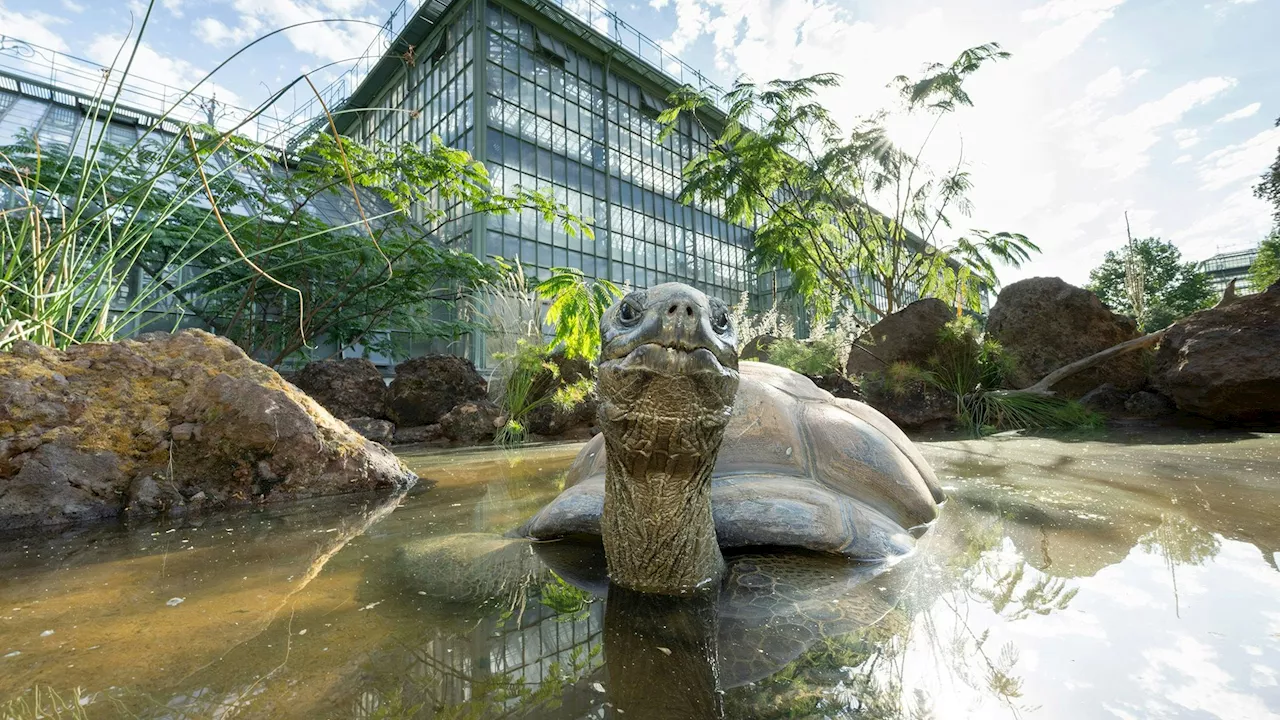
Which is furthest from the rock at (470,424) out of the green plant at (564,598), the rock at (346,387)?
the green plant at (564,598)

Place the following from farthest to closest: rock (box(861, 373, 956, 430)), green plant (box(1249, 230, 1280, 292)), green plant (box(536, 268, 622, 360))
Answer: green plant (box(1249, 230, 1280, 292))
rock (box(861, 373, 956, 430))
green plant (box(536, 268, 622, 360))

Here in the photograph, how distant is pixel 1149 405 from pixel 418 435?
8.22 meters

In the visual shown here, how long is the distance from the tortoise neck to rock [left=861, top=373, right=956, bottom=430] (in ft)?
19.6

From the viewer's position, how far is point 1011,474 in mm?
3109

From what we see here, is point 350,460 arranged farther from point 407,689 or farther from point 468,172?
point 468,172

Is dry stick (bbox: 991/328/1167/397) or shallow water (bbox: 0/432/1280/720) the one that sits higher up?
dry stick (bbox: 991/328/1167/397)

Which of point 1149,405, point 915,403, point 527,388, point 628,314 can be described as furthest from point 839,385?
point 628,314

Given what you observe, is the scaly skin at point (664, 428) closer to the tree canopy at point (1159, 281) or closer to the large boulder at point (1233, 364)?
the large boulder at point (1233, 364)

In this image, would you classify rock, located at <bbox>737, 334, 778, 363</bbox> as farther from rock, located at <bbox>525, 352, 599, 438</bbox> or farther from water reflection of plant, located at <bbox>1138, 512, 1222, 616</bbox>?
water reflection of plant, located at <bbox>1138, 512, 1222, 616</bbox>

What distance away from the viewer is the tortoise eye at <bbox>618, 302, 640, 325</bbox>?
1.24 m

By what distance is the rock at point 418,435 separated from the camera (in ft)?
21.1

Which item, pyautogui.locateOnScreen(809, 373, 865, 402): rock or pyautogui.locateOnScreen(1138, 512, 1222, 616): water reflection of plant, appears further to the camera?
pyautogui.locateOnScreen(809, 373, 865, 402): rock

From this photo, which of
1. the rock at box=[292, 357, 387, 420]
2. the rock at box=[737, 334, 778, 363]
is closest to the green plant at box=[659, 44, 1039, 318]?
the rock at box=[737, 334, 778, 363]

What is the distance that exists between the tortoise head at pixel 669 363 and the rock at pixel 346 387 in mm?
6395
